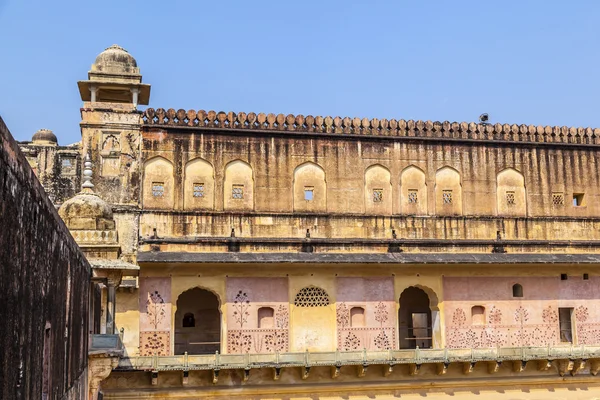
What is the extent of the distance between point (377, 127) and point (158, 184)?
569cm

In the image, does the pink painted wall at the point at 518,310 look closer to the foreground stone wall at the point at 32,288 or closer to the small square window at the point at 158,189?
the small square window at the point at 158,189

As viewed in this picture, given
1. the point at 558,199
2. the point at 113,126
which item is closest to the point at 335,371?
the point at 113,126

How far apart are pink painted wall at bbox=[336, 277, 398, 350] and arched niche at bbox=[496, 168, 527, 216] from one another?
13.2ft

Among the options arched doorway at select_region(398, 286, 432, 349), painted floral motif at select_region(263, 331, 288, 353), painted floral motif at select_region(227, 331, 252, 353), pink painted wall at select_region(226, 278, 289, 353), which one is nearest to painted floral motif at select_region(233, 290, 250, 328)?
pink painted wall at select_region(226, 278, 289, 353)

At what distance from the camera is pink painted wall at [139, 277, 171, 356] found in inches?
634

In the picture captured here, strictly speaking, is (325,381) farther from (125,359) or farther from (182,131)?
(182,131)

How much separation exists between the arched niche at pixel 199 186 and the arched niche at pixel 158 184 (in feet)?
1.17

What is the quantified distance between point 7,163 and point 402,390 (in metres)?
13.9

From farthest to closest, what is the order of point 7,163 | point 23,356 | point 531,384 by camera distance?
point 531,384, point 23,356, point 7,163

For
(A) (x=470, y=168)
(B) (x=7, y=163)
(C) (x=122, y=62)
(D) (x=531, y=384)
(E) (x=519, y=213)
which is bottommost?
(D) (x=531, y=384)

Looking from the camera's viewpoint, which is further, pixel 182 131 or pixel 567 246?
pixel 567 246

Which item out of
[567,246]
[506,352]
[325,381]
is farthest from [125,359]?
[567,246]

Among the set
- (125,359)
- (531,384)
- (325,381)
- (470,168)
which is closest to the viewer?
(125,359)

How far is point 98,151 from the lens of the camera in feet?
55.7
